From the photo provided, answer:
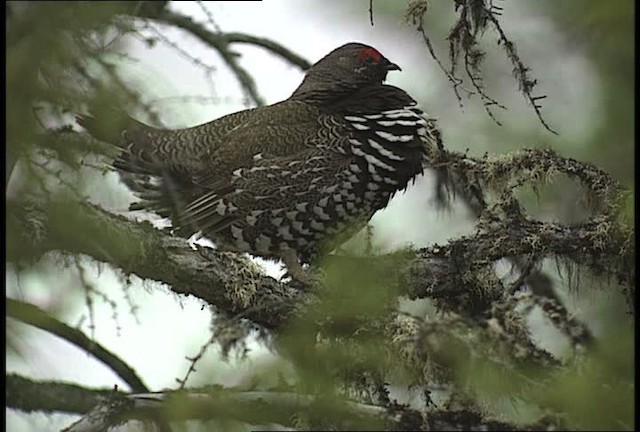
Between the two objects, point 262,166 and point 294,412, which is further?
point 262,166

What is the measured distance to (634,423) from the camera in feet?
6.88

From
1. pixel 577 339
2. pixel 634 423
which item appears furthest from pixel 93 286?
pixel 634 423

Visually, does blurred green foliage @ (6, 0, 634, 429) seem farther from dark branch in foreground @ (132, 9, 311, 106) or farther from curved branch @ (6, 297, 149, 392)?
dark branch in foreground @ (132, 9, 311, 106)

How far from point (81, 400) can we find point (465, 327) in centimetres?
199

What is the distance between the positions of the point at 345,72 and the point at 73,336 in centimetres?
146

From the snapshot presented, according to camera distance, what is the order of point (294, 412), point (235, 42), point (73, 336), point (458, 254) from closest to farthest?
1. point (294, 412)
2. point (73, 336)
3. point (458, 254)
4. point (235, 42)

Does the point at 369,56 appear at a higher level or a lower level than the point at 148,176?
higher

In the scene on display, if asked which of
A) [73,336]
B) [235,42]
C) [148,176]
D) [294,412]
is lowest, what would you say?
[294,412]

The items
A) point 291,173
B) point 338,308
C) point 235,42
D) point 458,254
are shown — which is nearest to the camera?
point 338,308

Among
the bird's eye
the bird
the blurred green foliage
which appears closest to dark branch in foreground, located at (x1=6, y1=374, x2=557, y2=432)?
the blurred green foliage

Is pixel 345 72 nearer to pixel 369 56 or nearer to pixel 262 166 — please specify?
pixel 369 56

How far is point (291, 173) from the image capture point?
12.5 feet

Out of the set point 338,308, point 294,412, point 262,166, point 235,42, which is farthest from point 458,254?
point 235,42

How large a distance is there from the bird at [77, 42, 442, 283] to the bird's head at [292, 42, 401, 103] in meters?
0.12
